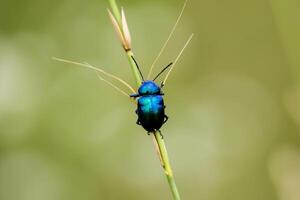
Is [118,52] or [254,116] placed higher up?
[118,52]

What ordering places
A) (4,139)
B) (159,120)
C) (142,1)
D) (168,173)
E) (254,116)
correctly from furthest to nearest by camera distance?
(142,1)
(254,116)
(4,139)
(159,120)
(168,173)

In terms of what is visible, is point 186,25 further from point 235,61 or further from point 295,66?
point 295,66

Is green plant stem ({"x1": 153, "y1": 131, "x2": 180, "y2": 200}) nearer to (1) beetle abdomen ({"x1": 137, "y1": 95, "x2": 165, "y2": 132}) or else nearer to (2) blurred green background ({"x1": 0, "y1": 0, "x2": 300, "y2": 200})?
(1) beetle abdomen ({"x1": 137, "y1": 95, "x2": 165, "y2": 132})

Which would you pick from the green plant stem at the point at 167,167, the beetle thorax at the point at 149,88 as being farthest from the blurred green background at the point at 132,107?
the green plant stem at the point at 167,167

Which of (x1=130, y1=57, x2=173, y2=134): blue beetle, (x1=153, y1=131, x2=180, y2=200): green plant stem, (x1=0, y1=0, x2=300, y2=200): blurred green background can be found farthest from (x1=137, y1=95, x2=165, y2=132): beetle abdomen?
(x1=0, y1=0, x2=300, y2=200): blurred green background

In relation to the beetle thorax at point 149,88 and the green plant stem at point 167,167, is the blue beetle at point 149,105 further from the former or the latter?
the green plant stem at point 167,167

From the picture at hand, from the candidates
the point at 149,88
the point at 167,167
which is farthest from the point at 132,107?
the point at 167,167

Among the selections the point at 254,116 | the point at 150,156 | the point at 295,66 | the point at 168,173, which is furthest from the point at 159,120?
the point at 254,116

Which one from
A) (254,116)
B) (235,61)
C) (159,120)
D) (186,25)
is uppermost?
(186,25)
